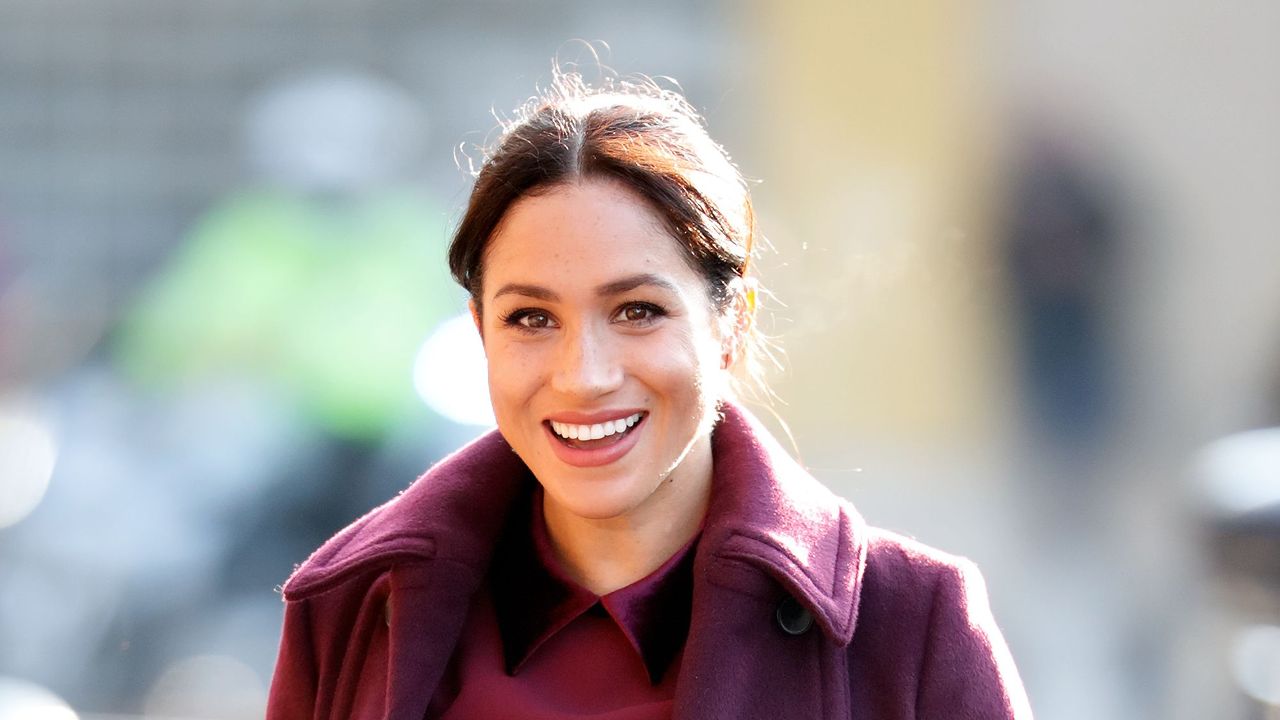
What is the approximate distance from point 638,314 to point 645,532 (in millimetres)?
327

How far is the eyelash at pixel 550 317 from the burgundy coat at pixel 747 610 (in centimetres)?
27

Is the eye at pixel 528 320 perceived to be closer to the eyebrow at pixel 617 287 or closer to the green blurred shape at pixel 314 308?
the eyebrow at pixel 617 287

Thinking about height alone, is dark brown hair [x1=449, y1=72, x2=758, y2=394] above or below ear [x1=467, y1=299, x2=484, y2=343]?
above

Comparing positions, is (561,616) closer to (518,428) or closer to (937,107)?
(518,428)

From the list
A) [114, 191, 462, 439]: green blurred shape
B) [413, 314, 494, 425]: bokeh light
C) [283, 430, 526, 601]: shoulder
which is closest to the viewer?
[283, 430, 526, 601]: shoulder

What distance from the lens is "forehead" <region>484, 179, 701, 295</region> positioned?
1.97 meters

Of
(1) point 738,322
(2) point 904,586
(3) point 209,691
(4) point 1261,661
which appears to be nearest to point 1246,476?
(4) point 1261,661

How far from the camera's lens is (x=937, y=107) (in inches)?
205

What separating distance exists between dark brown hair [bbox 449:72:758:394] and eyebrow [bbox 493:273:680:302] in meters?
0.07

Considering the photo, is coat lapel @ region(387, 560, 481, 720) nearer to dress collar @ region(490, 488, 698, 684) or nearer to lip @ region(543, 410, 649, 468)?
dress collar @ region(490, 488, 698, 684)

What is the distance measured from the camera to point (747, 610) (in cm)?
197

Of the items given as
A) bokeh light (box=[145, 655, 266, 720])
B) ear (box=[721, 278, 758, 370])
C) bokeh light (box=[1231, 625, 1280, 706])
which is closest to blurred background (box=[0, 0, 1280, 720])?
bokeh light (box=[145, 655, 266, 720])

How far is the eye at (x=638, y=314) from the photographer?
2.00 metres

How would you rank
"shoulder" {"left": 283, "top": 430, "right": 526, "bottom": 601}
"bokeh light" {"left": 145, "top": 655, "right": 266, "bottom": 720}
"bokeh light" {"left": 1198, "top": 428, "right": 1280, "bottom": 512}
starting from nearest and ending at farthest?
"shoulder" {"left": 283, "top": 430, "right": 526, "bottom": 601}, "bokeh light" {"left": 1198, "top": 428, "right": 1280, "bottom": 512}, "bokeh light" {"left": 145, "top": 655, "right": 266, "bottom": 720}
